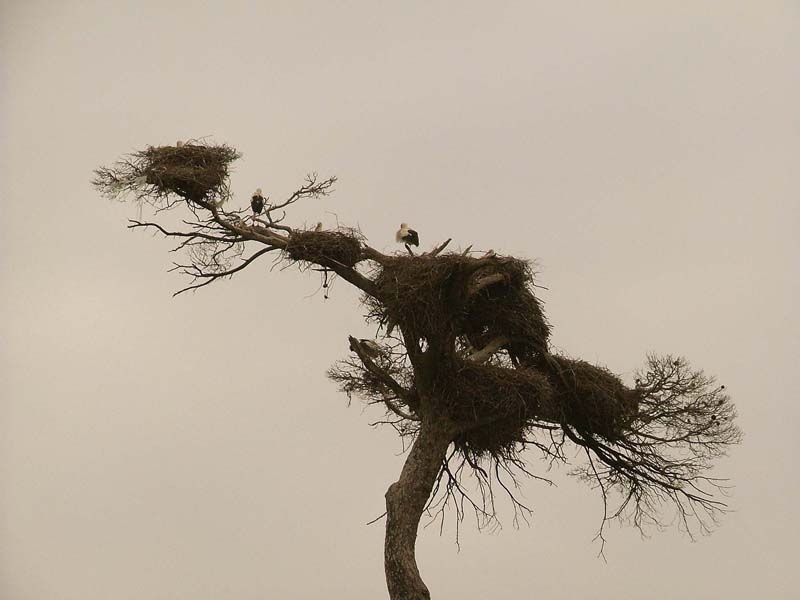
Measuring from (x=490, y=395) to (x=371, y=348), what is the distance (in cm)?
162

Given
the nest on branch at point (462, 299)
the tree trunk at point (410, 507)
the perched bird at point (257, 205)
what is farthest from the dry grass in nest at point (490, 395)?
the perched bird at point (257, 205)

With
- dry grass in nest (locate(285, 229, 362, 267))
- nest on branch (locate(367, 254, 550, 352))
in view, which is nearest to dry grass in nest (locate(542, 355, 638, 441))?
nest on branch (locate(367, 254, 550, 352))

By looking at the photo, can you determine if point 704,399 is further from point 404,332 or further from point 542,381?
point 404,332

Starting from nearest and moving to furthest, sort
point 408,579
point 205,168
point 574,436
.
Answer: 1. point 408,579
2. point 205,168
3. point 574,436

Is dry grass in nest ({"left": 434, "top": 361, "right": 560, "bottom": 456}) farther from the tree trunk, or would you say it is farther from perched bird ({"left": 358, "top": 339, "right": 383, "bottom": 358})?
perched bird ({"left": 358, "top": 339, "right": 383, "bottom": 358})

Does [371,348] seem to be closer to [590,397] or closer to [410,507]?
[410,507]

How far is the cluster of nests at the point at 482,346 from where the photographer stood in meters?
14.4

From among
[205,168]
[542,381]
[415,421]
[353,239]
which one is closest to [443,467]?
[415,421]

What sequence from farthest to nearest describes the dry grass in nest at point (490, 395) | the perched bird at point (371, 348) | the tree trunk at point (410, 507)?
the perched bird at point (371, 348), the dry grass in nest at point (490, 395), the tree trunk at point (410, 507)

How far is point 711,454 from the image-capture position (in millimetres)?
16812

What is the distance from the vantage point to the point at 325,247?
1483 centimetres

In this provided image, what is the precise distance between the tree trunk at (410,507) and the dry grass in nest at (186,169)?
3.64m

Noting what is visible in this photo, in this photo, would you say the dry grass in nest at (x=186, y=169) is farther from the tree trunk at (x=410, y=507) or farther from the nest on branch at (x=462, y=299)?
the tree trunk at (x=410, y=507)

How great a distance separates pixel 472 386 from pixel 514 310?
1.49m
